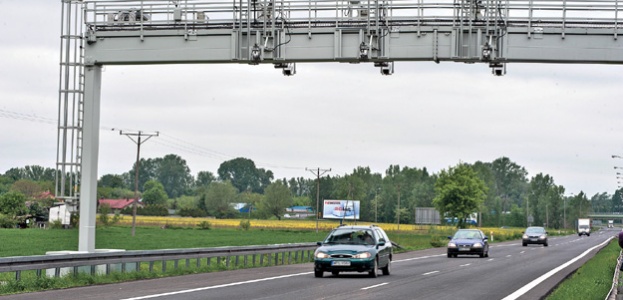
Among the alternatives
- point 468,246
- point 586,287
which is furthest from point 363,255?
point 468,246

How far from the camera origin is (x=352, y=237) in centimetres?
2934

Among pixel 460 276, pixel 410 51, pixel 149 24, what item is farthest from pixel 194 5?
pixel 460 276

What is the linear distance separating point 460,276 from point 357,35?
7.50 m

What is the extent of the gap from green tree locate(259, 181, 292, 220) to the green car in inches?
6096

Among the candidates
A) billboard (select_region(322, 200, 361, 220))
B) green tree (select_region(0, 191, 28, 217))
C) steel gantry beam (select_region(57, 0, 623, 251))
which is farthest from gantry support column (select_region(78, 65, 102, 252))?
billboard (select_region(322, 200, 361, 220))

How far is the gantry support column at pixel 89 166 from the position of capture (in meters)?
30.4

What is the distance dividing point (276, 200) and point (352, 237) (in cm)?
15747

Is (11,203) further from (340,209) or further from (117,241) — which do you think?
(117,241)

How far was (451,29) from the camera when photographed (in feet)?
96.5

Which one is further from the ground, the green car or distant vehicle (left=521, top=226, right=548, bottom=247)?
the green car

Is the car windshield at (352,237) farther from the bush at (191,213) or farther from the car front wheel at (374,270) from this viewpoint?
the bush at (191,213)

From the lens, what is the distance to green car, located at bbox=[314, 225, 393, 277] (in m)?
27.8

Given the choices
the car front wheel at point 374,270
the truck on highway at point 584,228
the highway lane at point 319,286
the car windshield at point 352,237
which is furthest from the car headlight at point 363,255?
the truck on highway at point 584,228

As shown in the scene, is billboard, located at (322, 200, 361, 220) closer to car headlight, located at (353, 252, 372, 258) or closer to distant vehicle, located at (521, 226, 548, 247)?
distant vehicle, located at (521, 226, 548, 247)
